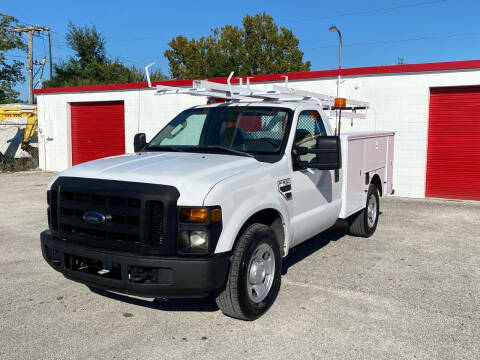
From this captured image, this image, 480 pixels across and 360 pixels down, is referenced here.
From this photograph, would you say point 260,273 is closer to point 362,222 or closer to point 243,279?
point 243,279

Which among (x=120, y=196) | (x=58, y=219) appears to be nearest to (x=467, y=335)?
(x=120, y=196)

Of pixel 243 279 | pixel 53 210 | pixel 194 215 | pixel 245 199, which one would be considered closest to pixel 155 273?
pixel 194 215

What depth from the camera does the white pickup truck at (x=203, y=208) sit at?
3629mm

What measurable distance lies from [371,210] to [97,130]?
12.9 m

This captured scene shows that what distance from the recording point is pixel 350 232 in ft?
25.1

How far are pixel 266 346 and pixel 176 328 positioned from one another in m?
0.84

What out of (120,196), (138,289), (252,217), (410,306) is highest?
(120,196)

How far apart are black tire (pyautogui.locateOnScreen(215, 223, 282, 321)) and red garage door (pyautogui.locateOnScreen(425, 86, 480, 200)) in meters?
8.90

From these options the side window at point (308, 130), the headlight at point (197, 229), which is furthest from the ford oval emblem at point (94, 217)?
the side window at point (308, 130)

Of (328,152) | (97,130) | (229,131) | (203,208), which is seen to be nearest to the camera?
(203,208)

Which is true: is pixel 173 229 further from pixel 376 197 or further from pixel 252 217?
pixel 376 197

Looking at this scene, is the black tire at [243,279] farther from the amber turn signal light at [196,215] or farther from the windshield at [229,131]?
the windshield at [229,131]

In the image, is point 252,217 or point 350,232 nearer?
point 252,217

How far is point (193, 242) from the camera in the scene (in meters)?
3.66
